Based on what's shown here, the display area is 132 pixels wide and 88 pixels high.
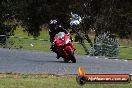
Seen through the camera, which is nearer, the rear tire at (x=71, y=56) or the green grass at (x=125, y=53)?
the rear tire at (x=71, y=56)

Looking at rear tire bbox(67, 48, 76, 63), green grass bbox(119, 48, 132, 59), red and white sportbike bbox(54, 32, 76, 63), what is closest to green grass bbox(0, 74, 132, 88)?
rear tire bbox(67, 48, 76, 63)

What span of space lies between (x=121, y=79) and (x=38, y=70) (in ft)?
17.7

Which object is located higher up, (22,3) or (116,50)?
(22,3)

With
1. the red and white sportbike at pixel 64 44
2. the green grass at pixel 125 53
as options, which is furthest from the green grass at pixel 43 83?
the green grass at pixel 125 53

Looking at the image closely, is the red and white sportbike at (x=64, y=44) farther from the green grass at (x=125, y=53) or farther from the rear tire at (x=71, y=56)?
the green grass at (x=125, y=53)

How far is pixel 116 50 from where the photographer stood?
2898cm

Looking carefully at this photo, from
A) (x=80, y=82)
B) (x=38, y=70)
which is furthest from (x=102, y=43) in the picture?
(x=80, y=82)

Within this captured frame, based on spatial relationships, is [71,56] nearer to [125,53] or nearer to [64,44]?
[64,44]

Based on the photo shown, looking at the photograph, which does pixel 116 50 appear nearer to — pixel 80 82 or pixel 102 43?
pixel 102 43

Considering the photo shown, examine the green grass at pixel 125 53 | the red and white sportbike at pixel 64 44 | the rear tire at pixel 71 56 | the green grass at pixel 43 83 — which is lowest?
the green grass at pixel 125 53

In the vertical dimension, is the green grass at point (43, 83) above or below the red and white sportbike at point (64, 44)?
below

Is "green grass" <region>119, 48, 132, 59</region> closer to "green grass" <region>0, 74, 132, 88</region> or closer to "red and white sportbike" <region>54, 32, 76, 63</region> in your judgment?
"red and white sportbike" <region>54, 32, 76, 63</region>

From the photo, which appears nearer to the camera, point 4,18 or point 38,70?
point 38,70

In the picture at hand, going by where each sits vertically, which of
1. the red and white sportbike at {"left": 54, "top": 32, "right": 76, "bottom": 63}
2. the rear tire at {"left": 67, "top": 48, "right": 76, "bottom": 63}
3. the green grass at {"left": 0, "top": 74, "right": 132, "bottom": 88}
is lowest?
the green grass at {"left": 0, "top": 74, "right": 132, "bottom": 88}
